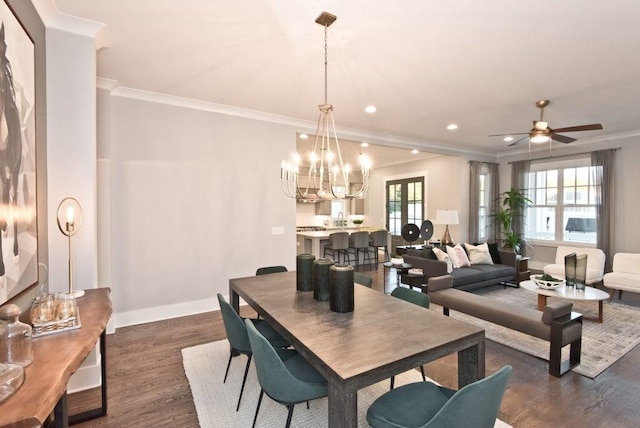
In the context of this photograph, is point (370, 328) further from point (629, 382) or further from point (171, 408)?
point (629, 382)

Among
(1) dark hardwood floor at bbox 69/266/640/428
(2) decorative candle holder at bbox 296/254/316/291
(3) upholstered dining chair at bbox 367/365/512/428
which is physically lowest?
(1) dark hardwood floor at bbox 69/266/640/428

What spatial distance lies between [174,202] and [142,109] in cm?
122

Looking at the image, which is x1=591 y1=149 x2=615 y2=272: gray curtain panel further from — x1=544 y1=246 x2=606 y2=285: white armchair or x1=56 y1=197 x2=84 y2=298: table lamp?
x1=56 y1=197 x2=84 y2=298: table lamp

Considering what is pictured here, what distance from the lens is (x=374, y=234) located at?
25.3 feet

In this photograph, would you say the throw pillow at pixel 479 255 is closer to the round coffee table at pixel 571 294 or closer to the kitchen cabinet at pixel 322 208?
the round coffee table at pixel 571 294

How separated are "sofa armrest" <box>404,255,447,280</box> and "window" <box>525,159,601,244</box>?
Result: 156 inches

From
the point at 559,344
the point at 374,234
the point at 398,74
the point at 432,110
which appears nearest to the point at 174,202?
the point at 398,74

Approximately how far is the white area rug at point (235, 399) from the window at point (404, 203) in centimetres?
653

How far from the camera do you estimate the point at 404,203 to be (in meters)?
9.21

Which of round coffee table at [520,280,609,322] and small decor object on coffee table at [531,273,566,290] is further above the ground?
Result: small decor object on coffee table at [531,273,566,290]

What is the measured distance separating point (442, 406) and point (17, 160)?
2649 millimetres

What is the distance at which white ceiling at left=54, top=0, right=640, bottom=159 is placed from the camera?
7.34 ft

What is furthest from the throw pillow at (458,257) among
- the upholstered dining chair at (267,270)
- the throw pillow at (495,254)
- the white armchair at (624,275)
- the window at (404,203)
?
the upholstered dining chair at (267,270)

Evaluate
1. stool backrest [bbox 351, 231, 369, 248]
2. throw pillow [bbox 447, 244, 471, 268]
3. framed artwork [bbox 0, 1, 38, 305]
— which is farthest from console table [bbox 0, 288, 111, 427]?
stool backrest [bbox 351, 231, 369, 248]
